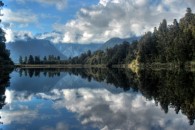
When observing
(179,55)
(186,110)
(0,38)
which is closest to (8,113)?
(186,110)

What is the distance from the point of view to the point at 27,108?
127ft

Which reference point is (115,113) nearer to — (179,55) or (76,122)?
(76,122)

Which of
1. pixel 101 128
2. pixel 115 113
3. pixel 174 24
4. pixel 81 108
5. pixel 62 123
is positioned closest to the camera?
pixel 101 128

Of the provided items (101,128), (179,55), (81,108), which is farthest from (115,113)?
(179,55)

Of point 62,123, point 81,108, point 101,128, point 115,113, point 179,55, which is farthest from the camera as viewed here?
point 179,55

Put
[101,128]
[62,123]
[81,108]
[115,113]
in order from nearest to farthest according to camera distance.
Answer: [101,128], [62,123], [115,113], [81,108]

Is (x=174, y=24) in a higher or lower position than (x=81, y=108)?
higher

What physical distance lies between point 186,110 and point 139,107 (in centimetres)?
551

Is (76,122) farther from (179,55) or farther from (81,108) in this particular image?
(179,55)

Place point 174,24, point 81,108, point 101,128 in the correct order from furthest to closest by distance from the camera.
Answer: point 174,24
point 81,108
point 101,128

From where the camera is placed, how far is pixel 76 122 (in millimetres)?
29391

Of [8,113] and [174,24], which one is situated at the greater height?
[174,24]

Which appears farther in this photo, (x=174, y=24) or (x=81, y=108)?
(x=174, y=24)

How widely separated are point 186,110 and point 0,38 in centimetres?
11444
